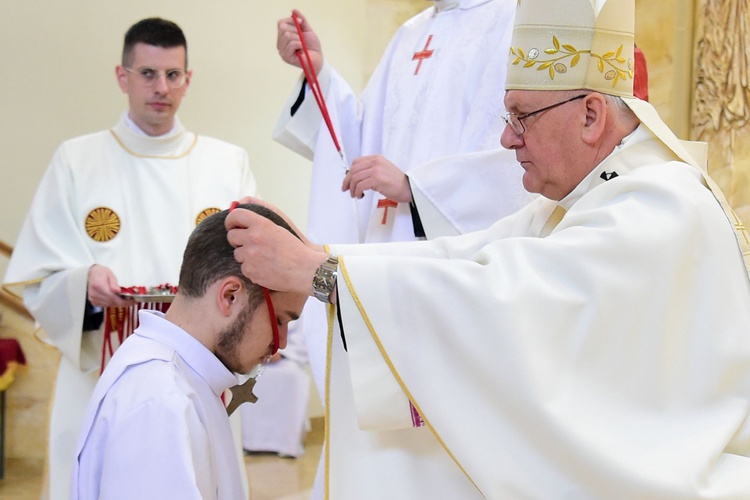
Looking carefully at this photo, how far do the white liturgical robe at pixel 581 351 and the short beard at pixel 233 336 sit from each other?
366mm

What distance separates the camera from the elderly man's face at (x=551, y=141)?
244 cm

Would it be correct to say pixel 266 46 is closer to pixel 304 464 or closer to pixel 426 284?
pixel 304 464

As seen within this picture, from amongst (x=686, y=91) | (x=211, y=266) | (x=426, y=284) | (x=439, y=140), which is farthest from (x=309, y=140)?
(x=686, y=91)

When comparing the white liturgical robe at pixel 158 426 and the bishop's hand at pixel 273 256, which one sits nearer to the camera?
the white liturgical robe at pixel 158 426

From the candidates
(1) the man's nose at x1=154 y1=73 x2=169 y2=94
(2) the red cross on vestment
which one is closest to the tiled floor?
(1) the man's nose at x1=154 y1=73 x2=169 y2=94

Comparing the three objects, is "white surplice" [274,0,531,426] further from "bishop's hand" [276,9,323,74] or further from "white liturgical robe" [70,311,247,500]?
"white liturgical robe" [70,311,247,500]

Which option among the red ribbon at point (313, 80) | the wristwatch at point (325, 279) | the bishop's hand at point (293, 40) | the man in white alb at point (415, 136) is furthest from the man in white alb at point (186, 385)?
the bishop's hand at point (293, 40)

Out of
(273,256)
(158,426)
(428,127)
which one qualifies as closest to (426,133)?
(428,127)

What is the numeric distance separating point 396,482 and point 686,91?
Answer: 456cm

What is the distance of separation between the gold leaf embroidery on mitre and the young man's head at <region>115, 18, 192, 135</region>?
245 cm

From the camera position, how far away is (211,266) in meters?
2.43

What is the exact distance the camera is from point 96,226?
435cm

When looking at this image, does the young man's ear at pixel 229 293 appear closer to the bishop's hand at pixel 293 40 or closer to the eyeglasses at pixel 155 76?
the bishop's hand at pixel 293 40

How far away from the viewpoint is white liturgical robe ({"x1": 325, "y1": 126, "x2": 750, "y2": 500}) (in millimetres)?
2035
